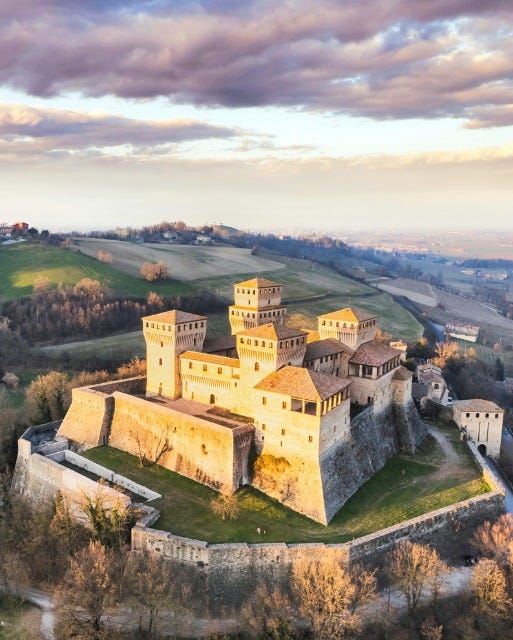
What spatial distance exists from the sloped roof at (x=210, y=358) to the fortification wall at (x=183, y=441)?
4459 mm

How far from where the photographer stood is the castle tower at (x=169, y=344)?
4312cm

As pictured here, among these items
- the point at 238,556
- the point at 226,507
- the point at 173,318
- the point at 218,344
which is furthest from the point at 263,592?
the point at 218,344

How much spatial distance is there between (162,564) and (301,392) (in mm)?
12413

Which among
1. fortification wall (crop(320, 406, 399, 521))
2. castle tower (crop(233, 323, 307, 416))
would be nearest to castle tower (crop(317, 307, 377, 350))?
fortification wall (crop(320, 406, 399, 521))

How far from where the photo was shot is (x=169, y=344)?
1708 inches

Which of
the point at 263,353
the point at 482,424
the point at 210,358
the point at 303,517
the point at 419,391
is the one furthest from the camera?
the point at 419,391

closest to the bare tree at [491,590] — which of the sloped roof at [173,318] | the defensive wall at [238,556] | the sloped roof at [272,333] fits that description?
the defensive wall at [238,556]

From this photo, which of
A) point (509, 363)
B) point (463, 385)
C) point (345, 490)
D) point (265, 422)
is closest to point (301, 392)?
point (265, 422)

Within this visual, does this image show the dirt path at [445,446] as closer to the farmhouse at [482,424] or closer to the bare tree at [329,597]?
the farmhouse at [482,424]

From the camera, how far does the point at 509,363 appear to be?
96.0 meters

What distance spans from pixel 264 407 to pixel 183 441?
6332mm

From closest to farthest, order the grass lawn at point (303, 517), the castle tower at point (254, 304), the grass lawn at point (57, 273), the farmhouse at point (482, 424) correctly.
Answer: the grass lawn at point (303, 517) < the castle tower at point (254, 304) < the farmhouse at point (482, 424) < the grass lawn at point (57, 273)

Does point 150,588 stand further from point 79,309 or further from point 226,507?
point 79,309

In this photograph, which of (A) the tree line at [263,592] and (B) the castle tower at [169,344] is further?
(B) the castle tower at [169,344]
